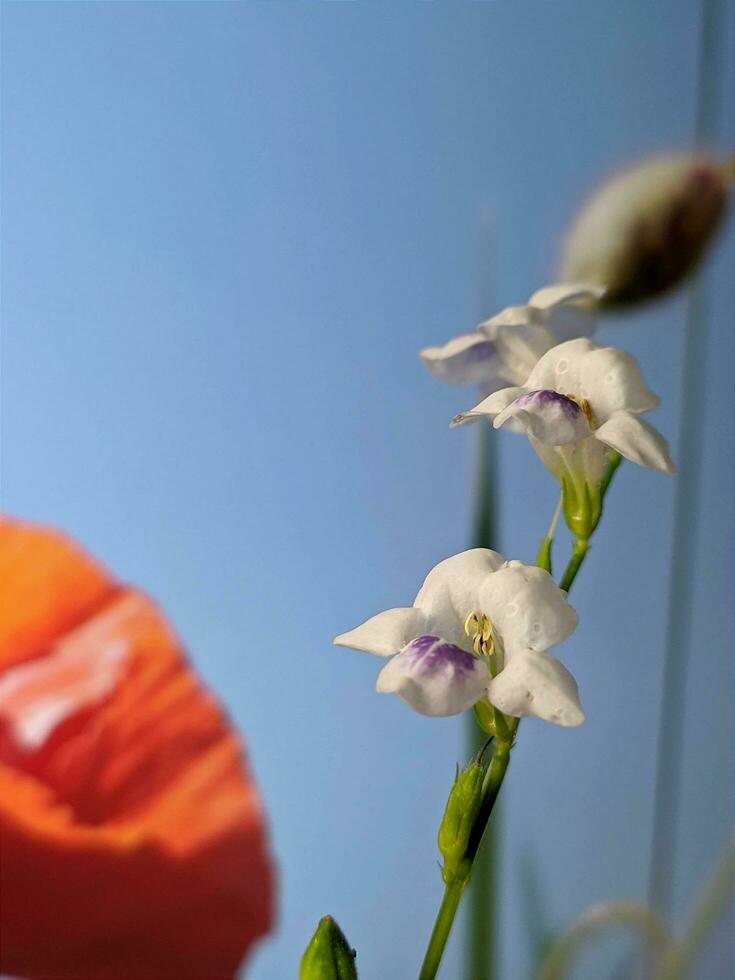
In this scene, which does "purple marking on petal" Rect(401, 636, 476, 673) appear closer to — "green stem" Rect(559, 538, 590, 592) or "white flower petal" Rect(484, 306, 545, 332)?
"green stem" Rect(559, 538, 590, 592)

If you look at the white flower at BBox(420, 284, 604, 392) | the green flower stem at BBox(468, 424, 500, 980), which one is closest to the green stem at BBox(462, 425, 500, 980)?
the green flower stem at BBox(468, 424, 500, 980)

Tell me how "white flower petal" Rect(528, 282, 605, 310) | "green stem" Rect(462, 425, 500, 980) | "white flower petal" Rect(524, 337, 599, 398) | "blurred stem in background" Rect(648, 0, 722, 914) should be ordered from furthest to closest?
"blurred stem in background" Rect(648, 0, 722, 914), "green stem" Rect(462, 425, 500, 980), "white flower petal" Rect(528, 282, 605, 310), "white flower petal" Rect(524, 337, 599, 398)

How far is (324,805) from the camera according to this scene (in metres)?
0.73

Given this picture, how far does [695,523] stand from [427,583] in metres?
0.48

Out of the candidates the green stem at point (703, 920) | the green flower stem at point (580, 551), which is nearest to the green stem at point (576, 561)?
the green flower stem at point (580, 551)

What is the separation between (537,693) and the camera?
1.47 feet

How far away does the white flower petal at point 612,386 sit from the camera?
20.9 inches

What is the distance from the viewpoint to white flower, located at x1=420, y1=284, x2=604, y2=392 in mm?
654

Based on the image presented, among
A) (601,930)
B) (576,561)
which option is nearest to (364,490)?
(576,561)

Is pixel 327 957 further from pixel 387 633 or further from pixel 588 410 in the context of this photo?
pixel 588 410

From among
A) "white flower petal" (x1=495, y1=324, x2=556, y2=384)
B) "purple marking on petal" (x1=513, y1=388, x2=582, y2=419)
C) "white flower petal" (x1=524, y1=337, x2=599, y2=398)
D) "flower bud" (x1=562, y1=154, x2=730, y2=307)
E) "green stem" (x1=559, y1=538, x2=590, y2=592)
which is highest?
"flower bud" (x1=562, y1=154, x2=730, y2=307)

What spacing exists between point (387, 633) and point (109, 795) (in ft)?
0.69

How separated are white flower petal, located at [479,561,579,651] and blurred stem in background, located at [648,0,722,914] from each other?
0.46m

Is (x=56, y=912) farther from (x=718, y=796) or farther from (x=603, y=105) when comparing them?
(x=603, y=105)
